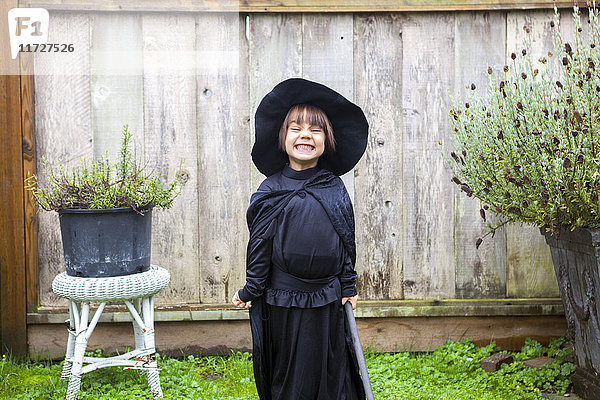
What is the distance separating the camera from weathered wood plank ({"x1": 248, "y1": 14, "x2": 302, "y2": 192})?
374cm

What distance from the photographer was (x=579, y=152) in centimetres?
272

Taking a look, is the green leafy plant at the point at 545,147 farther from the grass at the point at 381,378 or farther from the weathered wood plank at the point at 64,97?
the weathered wood plank at the point at 64,97

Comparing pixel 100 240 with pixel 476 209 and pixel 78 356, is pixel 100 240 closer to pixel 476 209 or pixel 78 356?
pixel 78 356

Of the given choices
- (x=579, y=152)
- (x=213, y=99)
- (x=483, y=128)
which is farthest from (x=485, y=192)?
(x=213, y=99)

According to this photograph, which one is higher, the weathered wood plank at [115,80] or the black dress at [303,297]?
the weathered wood plank at [115,80]

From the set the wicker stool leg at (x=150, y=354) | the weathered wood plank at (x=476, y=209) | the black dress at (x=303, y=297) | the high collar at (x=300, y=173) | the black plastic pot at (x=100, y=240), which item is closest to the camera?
the black dress at (x=303, y=297)

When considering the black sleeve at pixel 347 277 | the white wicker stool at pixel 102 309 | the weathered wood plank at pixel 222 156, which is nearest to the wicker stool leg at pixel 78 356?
the white wicker stool at pixel 102 309

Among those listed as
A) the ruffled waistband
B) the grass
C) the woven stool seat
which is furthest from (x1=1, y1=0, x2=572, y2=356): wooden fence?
the ruffled waistband

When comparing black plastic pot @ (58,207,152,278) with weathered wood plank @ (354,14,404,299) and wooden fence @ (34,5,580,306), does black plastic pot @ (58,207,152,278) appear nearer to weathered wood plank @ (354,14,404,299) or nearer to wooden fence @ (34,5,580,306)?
wooden fence @ (34,5,580,306)

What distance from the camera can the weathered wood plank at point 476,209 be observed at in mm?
3748

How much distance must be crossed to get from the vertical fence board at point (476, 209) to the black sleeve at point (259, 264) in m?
1.52

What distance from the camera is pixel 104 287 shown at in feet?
10.0

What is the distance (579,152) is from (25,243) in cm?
299

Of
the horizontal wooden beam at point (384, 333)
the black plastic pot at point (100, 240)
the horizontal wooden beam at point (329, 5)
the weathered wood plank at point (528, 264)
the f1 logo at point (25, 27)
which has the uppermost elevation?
the horizontal wooden beam at point (329, 5)
